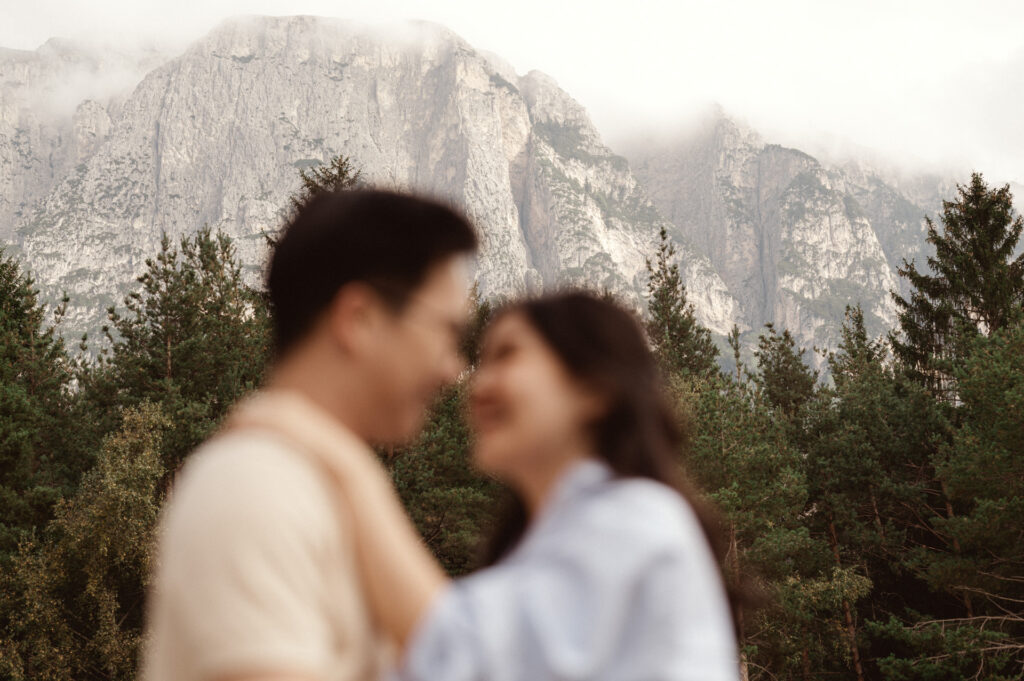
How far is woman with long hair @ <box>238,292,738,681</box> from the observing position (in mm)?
1255

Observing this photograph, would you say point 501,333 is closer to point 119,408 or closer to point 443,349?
point 443,349

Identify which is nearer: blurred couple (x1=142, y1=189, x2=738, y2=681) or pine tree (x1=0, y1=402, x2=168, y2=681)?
blurred couple (x1=142, y1=189, x2=738, y2=681)

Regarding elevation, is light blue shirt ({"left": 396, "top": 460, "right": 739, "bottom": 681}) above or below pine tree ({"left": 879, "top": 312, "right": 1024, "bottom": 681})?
above

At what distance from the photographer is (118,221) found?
582 ft

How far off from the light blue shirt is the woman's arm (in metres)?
0.05

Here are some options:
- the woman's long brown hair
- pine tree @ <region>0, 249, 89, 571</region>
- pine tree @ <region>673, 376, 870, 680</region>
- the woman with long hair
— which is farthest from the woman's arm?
pine tree @ <region>0, 249, 89, 571</region>

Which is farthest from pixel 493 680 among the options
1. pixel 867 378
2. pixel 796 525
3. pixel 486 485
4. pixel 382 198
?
pixel 867 378

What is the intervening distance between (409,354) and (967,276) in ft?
132

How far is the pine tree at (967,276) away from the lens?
1351 inches

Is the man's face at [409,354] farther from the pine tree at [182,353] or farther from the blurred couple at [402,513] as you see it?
the pine tree at [182,353]

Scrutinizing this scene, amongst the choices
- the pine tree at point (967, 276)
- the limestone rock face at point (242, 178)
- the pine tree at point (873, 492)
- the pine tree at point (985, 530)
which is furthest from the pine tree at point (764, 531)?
the limestone rock face at point (242, 178)

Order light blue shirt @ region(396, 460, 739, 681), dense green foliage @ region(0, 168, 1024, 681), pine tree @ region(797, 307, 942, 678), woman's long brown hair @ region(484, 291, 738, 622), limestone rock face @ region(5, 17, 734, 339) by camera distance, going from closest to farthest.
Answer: light blue shirt @ region(396, 460, 739, 681)
woman's long brown hair @ region(484, 291, 738, 622)
dense green foliage @ region(0, 168, 1024, 681)
pine tree @ region(797, 307, 942, 678)
limestone rock face @ region(5, 17, 734, 339)

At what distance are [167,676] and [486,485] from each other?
75.9 feet

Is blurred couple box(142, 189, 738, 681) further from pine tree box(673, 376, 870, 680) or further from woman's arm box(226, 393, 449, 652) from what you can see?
pine tree box(673, 376, 870, 680)
